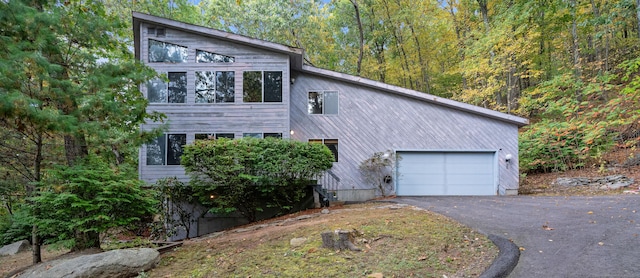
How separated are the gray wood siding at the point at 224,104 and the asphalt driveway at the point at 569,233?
20.4 ft

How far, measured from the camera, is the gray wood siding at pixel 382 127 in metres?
11.1

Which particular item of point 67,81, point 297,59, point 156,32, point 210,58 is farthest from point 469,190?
point 156,32

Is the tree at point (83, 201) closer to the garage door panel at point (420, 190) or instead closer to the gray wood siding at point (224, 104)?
the gray wood siding at point (224, 104)

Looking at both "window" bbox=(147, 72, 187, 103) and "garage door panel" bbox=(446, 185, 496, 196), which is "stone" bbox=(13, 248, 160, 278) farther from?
"garage door panel" bbox=(446, 185, 496, 196)

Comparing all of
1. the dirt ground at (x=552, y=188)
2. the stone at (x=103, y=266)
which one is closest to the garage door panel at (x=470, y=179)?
the dirt ground at (x=552, y=188)

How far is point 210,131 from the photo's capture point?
10.5 meters

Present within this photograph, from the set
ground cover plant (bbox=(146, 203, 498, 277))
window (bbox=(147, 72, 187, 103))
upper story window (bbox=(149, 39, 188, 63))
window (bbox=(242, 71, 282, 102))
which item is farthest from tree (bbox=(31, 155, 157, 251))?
upper story window (bbox=(149, 39, 188, 63))

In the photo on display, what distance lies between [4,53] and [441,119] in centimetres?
1143

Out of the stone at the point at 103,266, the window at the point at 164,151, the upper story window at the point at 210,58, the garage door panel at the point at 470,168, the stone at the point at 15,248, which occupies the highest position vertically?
the upper story window at the point at 210,58

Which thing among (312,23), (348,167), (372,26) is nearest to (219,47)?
(348,167)

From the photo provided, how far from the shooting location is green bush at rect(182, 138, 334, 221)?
835cm

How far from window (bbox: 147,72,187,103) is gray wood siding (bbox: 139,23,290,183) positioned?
0.15 m

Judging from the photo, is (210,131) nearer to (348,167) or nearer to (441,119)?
(348,167)

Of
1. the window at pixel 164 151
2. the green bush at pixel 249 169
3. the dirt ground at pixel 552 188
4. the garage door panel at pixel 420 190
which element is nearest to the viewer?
the green bush at pixel 249 169
